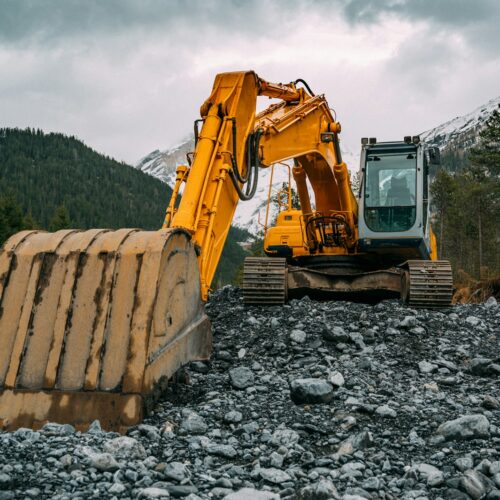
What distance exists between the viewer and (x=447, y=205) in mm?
52719

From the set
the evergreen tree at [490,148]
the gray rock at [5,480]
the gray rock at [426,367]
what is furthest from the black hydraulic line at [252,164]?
the evergreen tree at [490,148]

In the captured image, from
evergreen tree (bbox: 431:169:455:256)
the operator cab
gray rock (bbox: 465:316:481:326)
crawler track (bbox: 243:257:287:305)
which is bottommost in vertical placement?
gray rock (bbox: 465:316:481:326)

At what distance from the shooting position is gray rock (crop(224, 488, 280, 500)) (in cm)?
287

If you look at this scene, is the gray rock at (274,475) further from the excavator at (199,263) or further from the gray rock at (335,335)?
the gray rock at (335,335)

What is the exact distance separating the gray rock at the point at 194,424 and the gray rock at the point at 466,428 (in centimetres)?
153

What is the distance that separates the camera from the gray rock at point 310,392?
4.52m

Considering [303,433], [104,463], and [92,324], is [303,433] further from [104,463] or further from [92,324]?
[92,324]

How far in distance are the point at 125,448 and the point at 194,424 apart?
0.66 meters

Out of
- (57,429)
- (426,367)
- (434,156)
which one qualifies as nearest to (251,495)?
(57,429)

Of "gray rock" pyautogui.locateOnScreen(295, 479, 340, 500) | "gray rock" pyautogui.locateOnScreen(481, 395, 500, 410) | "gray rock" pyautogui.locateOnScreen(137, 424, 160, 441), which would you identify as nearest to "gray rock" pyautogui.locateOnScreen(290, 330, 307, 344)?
"gray rock" pyautogui.locateOnScreen(481, 395, 500, 410)

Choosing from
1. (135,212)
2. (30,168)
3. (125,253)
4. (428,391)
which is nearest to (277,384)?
(428,391)

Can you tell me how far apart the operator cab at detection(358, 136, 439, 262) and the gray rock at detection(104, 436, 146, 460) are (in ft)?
20.7

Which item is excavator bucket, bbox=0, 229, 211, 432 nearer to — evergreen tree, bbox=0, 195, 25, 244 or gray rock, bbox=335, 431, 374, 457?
gray rock, bbox=335, 431, 374, 457

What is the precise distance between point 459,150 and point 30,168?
11702 centimetres
